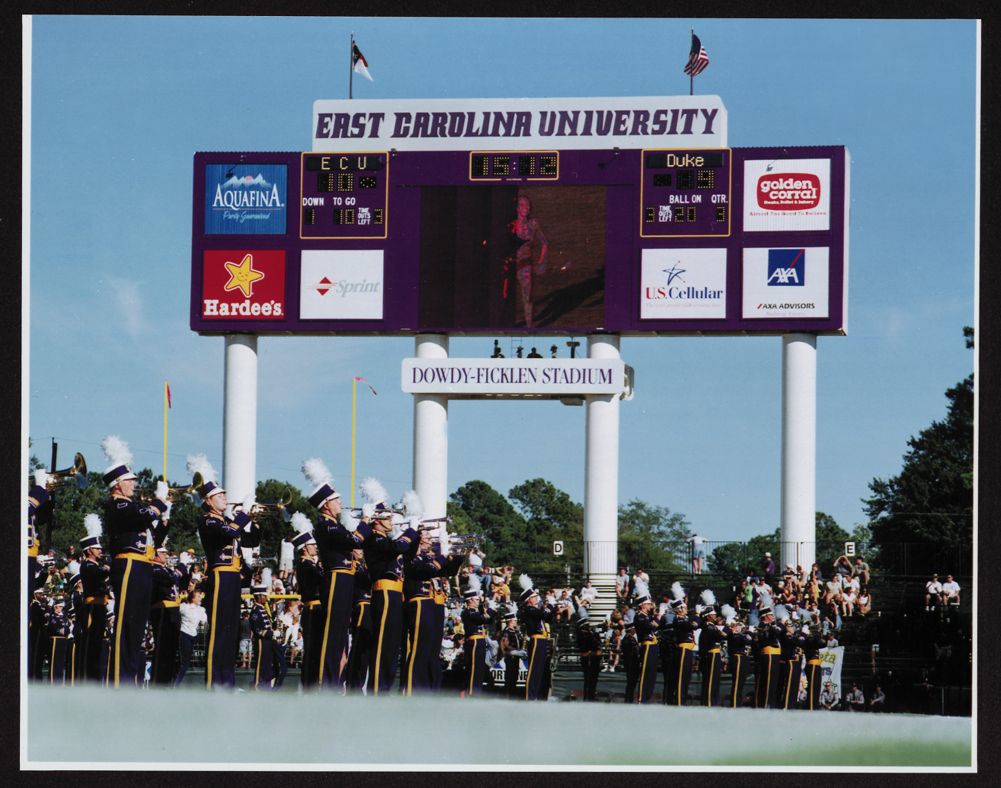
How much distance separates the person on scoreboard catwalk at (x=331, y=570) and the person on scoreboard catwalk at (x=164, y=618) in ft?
3.97

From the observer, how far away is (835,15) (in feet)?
37.1

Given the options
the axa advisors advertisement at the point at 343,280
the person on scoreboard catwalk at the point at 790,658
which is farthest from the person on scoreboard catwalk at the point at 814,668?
the axa advisors advertisement at the point at 343,280

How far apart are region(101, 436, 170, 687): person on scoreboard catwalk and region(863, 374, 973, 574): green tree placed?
1936 centimetres

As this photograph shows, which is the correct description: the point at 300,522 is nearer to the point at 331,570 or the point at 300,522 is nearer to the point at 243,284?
the point at 331,570

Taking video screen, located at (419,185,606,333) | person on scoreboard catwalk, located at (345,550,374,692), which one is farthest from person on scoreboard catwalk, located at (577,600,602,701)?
video screen, located at (419,185,606,333)

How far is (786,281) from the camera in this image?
22.8 metres

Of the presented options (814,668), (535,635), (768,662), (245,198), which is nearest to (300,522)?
(535,635)

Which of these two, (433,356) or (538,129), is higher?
(538,129)

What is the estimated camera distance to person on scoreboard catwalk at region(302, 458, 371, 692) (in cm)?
1258

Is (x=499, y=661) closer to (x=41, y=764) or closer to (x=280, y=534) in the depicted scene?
(x=41, y=764)

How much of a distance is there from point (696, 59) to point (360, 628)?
12.5 m

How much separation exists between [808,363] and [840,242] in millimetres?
1720

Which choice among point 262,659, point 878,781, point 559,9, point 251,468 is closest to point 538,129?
point 251,468

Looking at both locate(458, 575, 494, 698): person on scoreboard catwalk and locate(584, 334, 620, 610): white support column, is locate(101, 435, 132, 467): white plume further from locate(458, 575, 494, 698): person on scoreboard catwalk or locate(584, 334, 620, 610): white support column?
locate(584, 334, 620, 610): white support column
